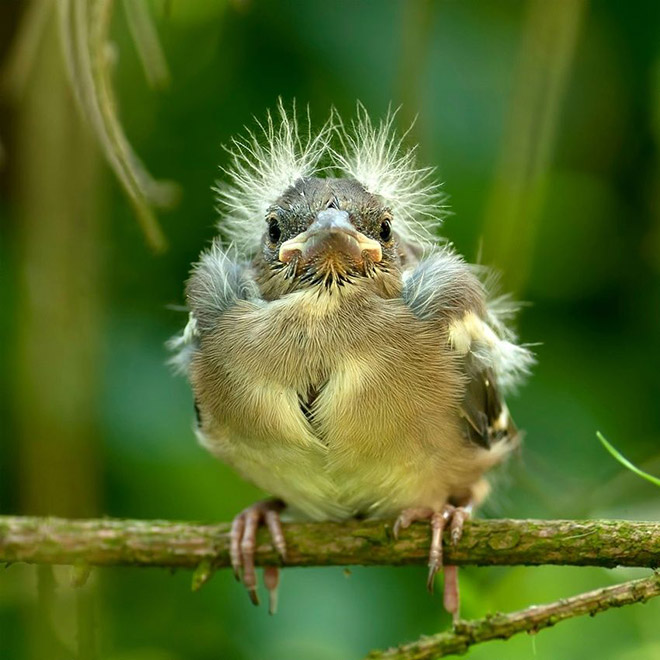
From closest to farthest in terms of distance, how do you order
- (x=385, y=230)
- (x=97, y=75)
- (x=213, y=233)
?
(x=97, y=75)
(x=385, y=230)
(x=213, y=233)

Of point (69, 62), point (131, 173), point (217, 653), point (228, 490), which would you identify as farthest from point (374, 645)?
point (69, 62)

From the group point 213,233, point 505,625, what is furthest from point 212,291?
point 505,625

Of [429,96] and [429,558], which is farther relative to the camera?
[429,96]

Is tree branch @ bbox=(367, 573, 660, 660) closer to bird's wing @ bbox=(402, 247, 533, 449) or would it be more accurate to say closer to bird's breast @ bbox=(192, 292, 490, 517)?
bird's breast @ bbox=(192, 292, 490, 517)

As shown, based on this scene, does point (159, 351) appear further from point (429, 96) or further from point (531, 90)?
point (531, 90)

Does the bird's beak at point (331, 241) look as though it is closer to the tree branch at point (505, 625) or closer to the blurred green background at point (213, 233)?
the blurred green background at point (213, 233)

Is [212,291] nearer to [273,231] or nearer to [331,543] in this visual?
[273,231]
